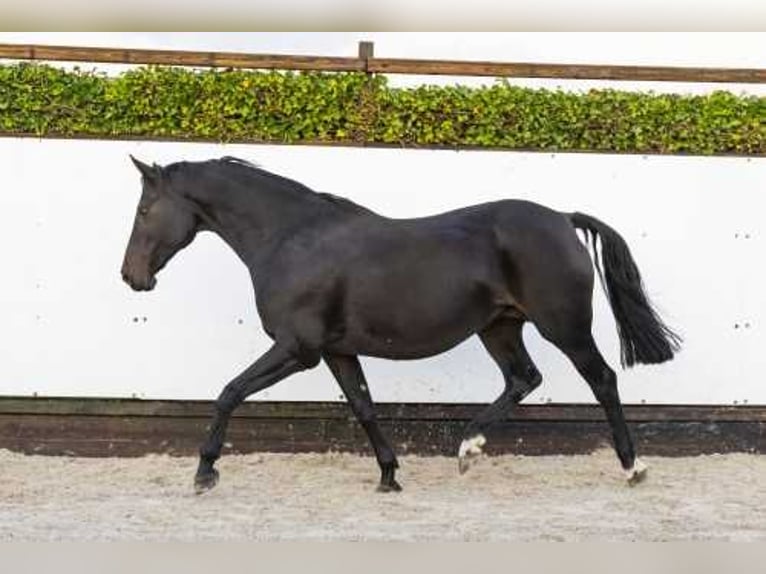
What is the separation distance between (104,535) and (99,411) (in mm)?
2130

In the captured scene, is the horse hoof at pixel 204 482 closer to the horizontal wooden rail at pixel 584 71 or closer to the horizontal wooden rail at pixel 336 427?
the horizontal wooden rail at pixel 336 427

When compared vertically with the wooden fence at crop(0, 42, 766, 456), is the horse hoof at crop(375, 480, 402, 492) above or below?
below

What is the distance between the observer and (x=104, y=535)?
484cm

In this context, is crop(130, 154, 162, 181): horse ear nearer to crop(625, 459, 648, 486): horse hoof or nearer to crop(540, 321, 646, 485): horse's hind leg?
crop(540, 321, 646, 485): horse's hind leg

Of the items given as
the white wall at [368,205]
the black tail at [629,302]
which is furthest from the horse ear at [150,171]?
→ the black tail at [629,302]

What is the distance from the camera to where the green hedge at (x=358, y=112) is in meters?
6.83

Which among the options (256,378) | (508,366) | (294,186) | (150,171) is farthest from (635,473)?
(150,171)

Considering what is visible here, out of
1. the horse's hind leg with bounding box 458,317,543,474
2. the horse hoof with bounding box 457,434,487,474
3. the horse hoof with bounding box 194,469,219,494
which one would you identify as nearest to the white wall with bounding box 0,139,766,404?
the horse's hind leg with bounding box 458,317,543,474

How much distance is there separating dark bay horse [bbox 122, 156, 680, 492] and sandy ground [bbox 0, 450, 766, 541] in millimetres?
277

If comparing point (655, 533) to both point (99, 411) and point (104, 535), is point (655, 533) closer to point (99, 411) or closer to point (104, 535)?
point (104, 535)

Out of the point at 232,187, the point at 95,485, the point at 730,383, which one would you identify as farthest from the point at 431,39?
the point at 95,485

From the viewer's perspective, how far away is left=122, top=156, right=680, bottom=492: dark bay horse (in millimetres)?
5723

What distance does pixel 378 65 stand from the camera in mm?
6891

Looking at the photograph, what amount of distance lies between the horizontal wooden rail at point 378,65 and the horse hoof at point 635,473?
8.07ft
